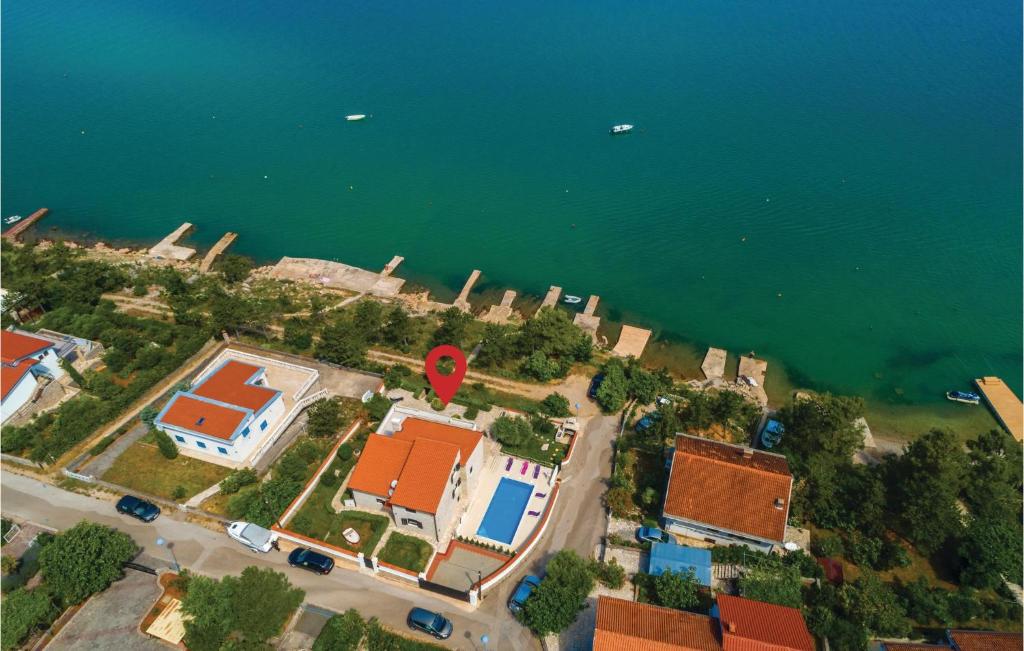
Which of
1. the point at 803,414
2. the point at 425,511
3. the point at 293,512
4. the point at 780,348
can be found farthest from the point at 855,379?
the point at 293,512

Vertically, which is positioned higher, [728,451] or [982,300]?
[982,300]

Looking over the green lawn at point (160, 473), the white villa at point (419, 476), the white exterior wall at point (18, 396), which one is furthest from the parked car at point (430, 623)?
the white exterior wall at point (18, 396)

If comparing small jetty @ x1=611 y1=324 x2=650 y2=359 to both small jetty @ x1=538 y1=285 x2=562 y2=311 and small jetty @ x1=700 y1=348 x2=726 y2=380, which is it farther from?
small jetty @ x1=538 y1=285 x2=562 y2=311

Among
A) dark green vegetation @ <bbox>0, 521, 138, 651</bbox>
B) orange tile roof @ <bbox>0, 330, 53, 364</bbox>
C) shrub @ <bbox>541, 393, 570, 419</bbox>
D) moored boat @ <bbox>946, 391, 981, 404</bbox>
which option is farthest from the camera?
moored boat @ <bbox>946, 391, 981, 404</bbox>

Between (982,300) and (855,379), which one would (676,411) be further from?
(982,300)

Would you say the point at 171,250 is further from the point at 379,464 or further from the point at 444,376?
the point at 379,464

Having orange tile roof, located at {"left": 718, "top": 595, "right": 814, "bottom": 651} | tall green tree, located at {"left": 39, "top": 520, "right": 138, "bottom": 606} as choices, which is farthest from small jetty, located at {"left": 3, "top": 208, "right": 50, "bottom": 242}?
orange tile roof, located at {"left": 718, "top": 595, "right": 814, "bottom": 651}

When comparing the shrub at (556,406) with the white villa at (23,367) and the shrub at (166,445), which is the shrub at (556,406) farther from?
the white villa at (23,367)

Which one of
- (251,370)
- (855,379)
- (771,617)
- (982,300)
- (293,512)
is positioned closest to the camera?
(771,617)
